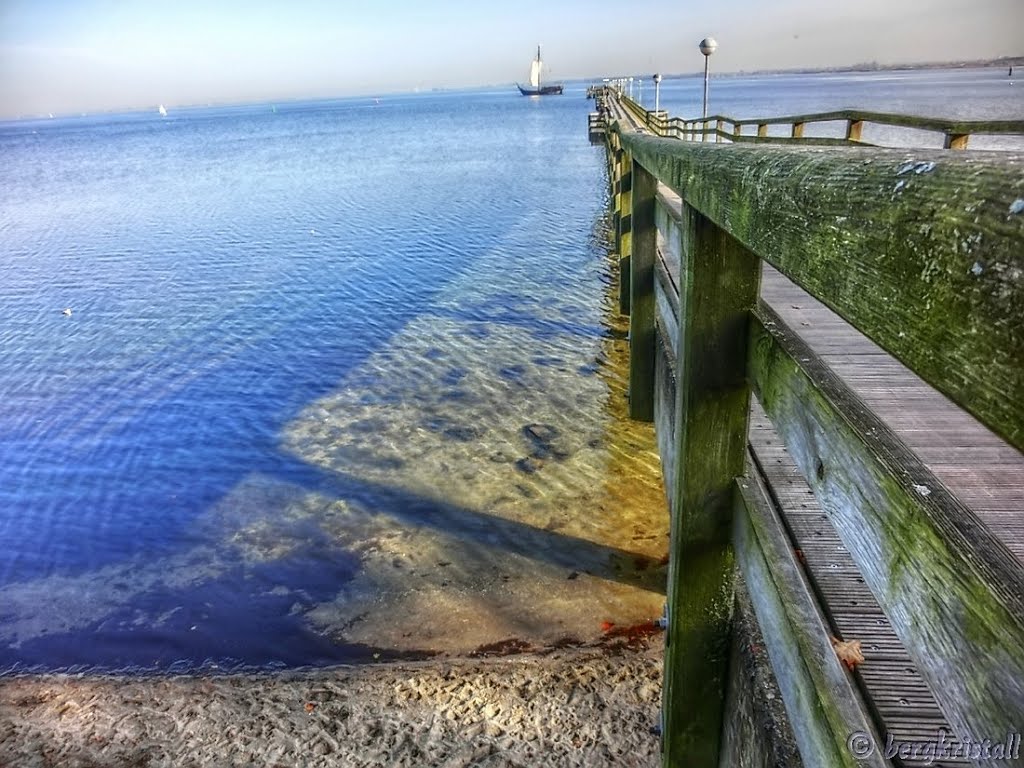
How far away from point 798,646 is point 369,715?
13.1 ft

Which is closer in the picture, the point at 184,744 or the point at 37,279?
the point at 184,744

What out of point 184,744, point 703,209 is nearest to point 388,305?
point 184,744

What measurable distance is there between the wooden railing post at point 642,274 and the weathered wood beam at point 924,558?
5820mm

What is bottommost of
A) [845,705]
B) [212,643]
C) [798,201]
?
[212,643]

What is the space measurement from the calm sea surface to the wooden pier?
327 centimetres

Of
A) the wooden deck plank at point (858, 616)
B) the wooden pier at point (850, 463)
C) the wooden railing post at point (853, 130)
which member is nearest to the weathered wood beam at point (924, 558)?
the wooden pier at point (850, 463)

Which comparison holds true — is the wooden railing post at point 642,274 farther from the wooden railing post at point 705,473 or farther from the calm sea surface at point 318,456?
the wooden railing post at point 705,473

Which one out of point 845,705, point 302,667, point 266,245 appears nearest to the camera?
point 845,705

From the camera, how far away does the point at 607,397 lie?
31.2 ft

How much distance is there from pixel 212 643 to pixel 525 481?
3541 mm

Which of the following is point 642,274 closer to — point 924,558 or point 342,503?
point 342,503

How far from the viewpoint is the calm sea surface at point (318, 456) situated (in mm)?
6027

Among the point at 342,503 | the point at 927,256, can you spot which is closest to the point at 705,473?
the point at 927,256

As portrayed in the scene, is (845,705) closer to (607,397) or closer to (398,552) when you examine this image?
(398,552)
